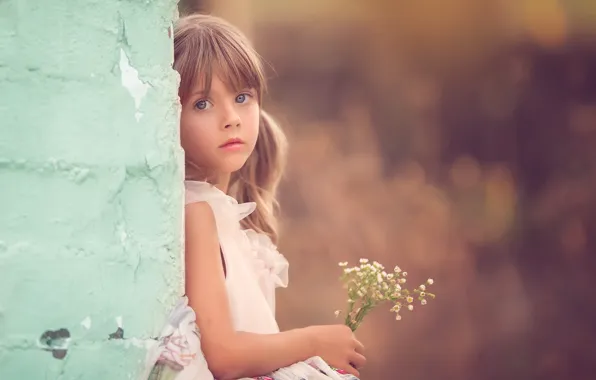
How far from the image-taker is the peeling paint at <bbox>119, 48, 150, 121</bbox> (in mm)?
1425

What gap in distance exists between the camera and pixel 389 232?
430 cm

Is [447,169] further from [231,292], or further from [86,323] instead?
[86,323]

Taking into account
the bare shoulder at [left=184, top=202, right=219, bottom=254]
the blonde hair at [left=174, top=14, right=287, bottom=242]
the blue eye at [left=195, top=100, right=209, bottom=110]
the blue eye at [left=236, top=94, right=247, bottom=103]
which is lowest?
the bare shoulder at [left=184, top=202, right=219, bottom=254]

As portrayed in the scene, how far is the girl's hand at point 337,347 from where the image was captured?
1.76 metres

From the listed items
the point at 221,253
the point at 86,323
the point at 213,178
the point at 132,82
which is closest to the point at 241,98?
the point at 213,178

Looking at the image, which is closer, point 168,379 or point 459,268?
point 168,379

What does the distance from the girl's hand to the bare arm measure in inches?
3.3

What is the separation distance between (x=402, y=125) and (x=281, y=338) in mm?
2841

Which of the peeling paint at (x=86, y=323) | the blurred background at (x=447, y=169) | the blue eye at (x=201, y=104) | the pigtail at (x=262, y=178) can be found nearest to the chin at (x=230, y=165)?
the blue eye at (x=201, y=104)

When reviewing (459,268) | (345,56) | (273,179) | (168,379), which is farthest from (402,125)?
(168,379)

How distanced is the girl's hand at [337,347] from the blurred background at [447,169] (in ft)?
7.85

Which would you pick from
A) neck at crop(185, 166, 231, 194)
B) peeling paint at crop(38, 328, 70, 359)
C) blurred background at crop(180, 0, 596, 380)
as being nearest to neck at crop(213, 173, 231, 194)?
neck at crop(185, 166, 231, 194)

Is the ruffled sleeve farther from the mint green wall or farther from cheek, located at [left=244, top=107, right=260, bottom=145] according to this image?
Answer: the mint green wall

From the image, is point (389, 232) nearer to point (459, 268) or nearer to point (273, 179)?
point (459, 268)
